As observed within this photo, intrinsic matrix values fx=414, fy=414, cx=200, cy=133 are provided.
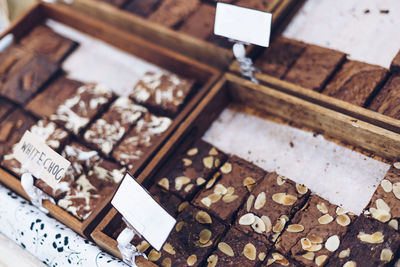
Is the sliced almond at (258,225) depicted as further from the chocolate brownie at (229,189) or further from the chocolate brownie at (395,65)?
the chocolate brownie at (395,65)

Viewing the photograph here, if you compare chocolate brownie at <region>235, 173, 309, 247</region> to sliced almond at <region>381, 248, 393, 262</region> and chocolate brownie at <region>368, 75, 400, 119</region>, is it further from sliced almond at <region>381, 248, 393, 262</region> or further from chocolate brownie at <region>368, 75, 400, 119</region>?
chocolate brownie at <region>368, 75, 400, 119</region>

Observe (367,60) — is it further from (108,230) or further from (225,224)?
(108,230)

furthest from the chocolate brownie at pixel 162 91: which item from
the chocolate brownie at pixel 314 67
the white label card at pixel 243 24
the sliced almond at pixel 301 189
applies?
the sliced almond at pixel 301 189

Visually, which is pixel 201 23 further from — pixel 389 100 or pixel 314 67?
pixel 389 100

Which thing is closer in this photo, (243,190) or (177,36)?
(243,190)

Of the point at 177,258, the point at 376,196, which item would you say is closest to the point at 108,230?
the point at 177,258
